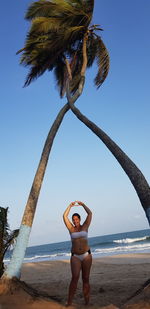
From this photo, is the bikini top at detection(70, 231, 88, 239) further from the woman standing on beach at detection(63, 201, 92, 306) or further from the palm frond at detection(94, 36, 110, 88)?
the palm frond at detection(94, 36, 110, 88)

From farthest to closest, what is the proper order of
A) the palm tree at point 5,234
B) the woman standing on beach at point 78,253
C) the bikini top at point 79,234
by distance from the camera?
the palm tree at point 5,234 → the bikini top at point 79,234 → the woman standing on beach at point 78,253

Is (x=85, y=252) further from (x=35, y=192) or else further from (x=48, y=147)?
(x=48, y=147)

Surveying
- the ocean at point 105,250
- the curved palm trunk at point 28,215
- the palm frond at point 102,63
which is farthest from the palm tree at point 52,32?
the ocean at point 105,250

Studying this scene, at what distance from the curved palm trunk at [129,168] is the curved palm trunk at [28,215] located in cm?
129

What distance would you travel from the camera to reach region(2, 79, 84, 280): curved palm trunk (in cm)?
596

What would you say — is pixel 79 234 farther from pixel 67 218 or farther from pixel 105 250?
pixel 105 250

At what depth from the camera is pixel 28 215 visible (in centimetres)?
668

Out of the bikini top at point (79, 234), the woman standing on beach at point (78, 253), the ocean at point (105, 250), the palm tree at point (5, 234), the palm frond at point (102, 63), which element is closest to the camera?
the woman standing on beach at point (78, 253)

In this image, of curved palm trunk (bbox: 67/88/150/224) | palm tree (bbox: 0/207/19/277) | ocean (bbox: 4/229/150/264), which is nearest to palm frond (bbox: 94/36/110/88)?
curved palm trunk (bbox: 67/88/150/224)

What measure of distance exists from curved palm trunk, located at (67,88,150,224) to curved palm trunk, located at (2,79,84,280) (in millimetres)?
1292

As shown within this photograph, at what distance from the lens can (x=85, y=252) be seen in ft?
17.1

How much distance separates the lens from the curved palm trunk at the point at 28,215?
19.5 ft

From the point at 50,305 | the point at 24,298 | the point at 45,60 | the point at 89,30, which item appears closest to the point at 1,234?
the point at 24,298

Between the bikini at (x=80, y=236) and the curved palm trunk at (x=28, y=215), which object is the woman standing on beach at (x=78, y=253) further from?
the curved palm trunk at (x=28, y=215)
